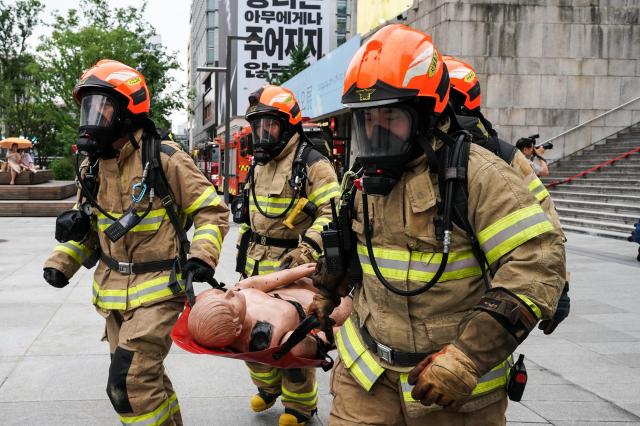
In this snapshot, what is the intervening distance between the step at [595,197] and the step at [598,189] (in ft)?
0.30

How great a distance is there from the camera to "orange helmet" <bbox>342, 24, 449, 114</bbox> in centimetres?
234

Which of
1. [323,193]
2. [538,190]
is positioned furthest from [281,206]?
[538,190]

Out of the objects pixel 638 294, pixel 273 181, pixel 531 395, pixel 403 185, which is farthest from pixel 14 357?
pixel 638 294

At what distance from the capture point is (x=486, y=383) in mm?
2398

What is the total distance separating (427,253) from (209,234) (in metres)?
1.53

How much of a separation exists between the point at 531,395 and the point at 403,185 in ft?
9.44

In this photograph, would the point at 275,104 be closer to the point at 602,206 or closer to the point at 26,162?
the point at 602,206

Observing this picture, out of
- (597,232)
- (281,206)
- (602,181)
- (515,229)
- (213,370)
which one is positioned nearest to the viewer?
(515,229)

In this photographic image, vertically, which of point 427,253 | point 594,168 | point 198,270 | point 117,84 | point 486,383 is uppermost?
point 117,84

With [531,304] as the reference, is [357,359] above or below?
below

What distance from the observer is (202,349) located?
2967 millimetres

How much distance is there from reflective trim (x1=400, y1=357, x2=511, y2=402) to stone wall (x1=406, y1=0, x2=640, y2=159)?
60.8ft

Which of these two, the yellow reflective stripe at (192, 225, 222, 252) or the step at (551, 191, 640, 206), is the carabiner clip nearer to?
the yellow reflective stripe at (192, 225, 222, 252)

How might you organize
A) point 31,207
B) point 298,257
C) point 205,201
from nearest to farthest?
point 205,201 → point 298,257 → point 31,207
